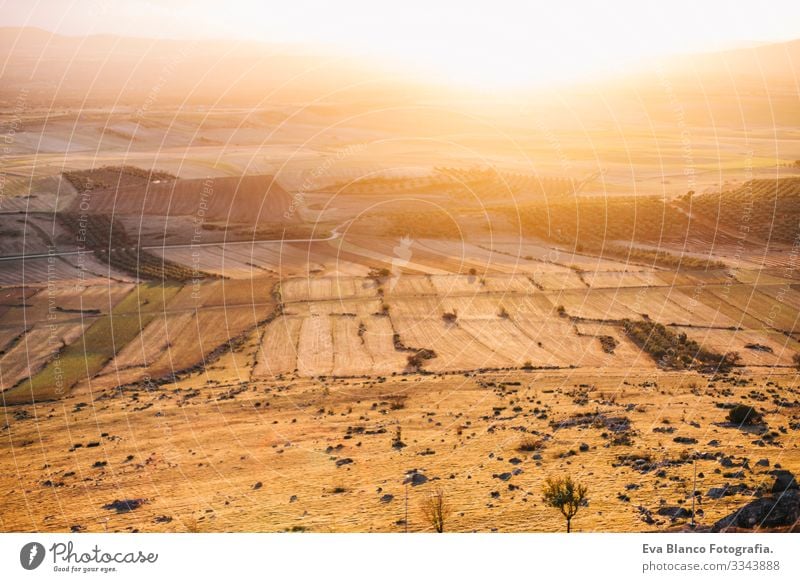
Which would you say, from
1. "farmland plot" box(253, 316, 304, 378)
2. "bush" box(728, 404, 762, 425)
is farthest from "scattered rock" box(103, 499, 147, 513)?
"bush" box(728, 404, 762, 425)

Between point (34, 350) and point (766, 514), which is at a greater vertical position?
point (34, 350)

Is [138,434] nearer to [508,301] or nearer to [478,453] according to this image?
[478,453]

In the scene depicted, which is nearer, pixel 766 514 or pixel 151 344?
pixel 766 514

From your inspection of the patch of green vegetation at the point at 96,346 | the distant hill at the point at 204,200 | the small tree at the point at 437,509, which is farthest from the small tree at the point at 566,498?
the distant hill at the point at 204,200

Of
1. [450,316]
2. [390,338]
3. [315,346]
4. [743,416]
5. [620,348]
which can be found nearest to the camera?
[743,416]

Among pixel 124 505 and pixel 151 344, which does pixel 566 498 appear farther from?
pixel 151 344

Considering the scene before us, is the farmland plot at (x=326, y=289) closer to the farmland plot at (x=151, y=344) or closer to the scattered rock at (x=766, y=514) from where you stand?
the farmland plot at (x=151, y=344)

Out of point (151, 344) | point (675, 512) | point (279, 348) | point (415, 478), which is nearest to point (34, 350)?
point (151, 344)
